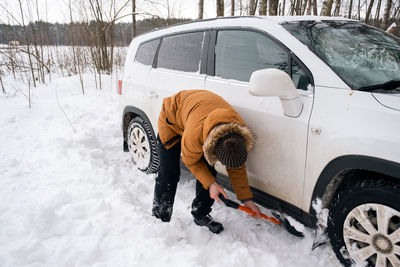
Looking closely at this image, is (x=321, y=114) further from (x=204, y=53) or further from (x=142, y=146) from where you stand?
(x=142, y=146)

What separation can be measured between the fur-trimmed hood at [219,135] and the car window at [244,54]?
65cm

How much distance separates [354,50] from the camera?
75.9 inches

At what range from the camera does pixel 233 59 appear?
2.30 meters

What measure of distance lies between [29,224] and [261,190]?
2019mm

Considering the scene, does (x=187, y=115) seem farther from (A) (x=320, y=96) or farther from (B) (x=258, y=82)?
(A) (x=320, y=96)

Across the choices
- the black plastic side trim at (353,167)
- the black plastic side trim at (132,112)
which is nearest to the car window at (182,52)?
the black plastic side trim at (132,112)

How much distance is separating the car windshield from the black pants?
1.24 meters

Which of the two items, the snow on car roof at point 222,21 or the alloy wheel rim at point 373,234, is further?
the snow on car roof at point 222,21

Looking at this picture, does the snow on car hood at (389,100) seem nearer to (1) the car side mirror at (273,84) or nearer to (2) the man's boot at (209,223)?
(1) the car side mirror at (273,84)

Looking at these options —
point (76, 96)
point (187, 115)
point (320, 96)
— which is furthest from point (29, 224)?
point (76, 96)

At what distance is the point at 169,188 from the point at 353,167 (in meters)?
1.46

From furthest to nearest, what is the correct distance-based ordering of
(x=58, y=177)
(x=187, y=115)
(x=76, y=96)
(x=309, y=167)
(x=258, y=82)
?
(x=76, y=96), (x=58, y=177), (x=187, y=115), (x=309, y=167), (x=258, y=82)

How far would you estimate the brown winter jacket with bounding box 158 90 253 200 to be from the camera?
5.59 ft

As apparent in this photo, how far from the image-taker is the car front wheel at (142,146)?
3152mm
